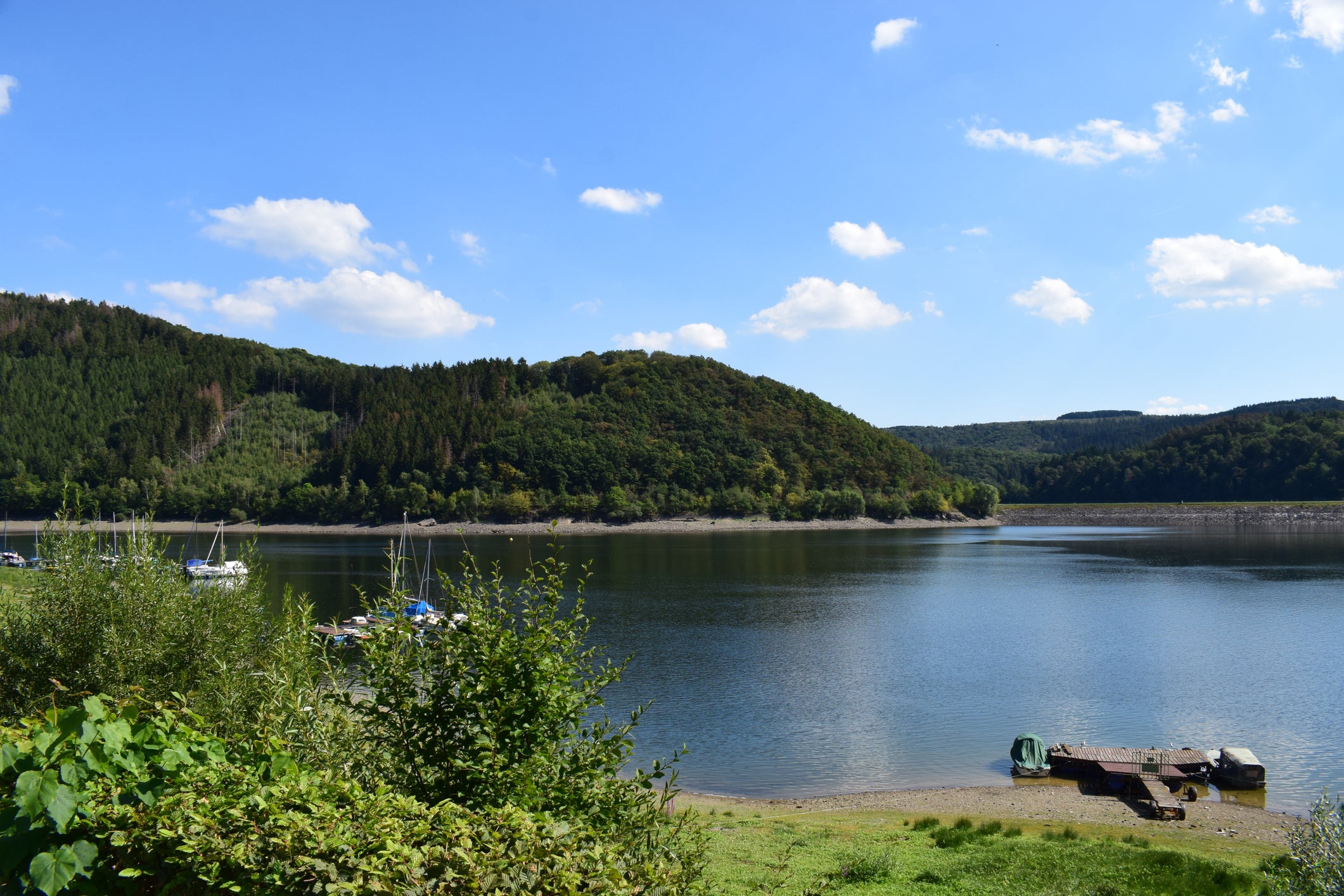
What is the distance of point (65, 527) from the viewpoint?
10.2 meters

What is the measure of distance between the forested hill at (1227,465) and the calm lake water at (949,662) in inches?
3795

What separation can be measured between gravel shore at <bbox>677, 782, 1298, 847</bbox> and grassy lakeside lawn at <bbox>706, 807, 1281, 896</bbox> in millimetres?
668

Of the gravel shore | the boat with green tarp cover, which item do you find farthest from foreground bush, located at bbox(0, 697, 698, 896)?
the boat with green tarp cover

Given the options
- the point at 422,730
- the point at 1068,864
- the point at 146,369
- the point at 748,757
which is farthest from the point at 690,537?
the point at 146,369

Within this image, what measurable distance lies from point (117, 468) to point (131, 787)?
610ft

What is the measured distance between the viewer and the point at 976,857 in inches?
543

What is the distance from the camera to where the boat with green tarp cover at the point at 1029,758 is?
70.8 ft

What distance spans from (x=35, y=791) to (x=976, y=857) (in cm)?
1411

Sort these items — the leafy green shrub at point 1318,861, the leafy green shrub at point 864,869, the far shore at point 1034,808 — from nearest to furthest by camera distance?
the leafy green shrub at point 1318,861
the leafy green shrub at point 864,869
the far shore at point 1034,808

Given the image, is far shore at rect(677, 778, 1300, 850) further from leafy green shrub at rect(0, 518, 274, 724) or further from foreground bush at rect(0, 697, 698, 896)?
foreground bush at rect(0, 697, 698, 896)

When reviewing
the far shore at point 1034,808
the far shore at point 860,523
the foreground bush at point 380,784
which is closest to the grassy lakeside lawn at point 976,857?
the far shore at point 1034,808

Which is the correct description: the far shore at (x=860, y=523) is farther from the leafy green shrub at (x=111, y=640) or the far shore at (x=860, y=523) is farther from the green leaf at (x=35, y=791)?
the green leaf at (x=35, y=791)

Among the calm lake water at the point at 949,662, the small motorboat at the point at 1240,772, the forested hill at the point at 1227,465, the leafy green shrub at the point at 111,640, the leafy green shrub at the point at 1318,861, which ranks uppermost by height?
the forested hill at the point at 1227,465

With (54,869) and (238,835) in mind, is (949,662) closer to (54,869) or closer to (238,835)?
(238,835)
